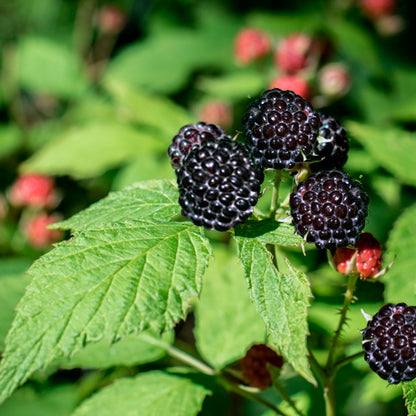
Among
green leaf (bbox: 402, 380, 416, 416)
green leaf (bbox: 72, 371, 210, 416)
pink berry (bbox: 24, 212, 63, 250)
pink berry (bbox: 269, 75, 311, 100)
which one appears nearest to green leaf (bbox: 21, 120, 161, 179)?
pink berry (bbox: 24, 212, 63, 250)

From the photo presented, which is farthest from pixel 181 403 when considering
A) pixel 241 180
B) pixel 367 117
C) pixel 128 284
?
pixel 367 117

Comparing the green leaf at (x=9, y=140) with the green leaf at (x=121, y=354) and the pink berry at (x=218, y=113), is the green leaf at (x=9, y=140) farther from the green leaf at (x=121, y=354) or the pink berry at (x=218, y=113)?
the green leaf at (x=121, y=354)

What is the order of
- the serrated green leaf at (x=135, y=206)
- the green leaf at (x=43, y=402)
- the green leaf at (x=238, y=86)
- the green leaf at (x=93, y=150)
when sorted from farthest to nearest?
the green leaf at (x=238, y=86), the green leaf at (x=93, y=150), the green leaf at (x=43, y=402), the serrated green leaf at (x=135, y=206)

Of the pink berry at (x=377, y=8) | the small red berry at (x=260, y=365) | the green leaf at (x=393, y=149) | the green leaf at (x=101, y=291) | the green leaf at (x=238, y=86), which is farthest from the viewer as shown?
the pink berry at (x=377, y=8)

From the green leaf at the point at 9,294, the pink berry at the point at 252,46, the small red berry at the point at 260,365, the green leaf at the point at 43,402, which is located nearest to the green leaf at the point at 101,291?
the small red berry at the point at 260,365

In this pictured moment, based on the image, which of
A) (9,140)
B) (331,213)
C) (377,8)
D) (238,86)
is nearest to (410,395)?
(331,213)

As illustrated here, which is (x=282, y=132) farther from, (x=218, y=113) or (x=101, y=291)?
(x=218, y=113)

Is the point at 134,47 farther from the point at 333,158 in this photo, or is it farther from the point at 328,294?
the point at 333,158
